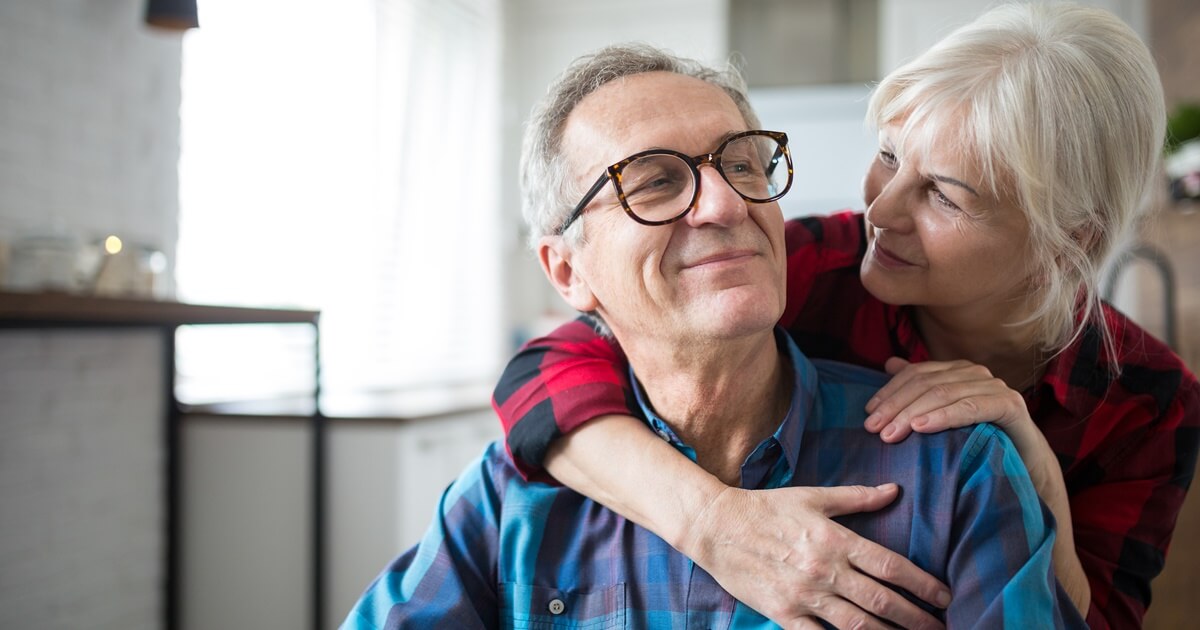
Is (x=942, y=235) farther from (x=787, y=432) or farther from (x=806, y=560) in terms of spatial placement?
(x=806, y=560)

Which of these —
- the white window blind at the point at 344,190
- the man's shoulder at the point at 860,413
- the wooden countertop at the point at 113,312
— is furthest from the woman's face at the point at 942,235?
the white window blind at the point at 344,190

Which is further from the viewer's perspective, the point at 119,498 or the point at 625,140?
the point at 119,498

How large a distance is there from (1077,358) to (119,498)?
2.35m

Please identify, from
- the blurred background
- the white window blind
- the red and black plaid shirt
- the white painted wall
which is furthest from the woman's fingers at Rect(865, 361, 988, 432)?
the white painted wall

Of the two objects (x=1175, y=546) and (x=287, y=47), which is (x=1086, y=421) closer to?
(x=1175, y=546)

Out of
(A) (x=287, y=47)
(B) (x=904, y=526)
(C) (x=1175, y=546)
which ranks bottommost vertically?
(C) (x=1175, y=546)

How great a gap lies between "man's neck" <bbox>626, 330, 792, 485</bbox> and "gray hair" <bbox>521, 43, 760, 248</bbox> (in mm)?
215

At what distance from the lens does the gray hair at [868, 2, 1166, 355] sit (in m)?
1.18

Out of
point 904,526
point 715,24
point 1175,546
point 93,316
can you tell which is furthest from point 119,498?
point 715,24

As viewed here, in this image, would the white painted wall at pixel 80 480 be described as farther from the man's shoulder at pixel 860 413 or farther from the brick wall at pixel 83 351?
the man's shoulder at pixel 860 413

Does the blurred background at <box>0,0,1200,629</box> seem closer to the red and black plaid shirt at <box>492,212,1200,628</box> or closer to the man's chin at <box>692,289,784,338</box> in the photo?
the red and black plaid shirt at <box>492,212,1200,628</box>

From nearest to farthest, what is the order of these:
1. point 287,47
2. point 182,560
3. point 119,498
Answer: point 119,498 < point 182,560 < point 287,47

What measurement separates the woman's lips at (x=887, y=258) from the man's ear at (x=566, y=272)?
40cm

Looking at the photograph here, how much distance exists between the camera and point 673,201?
3.89 feet
